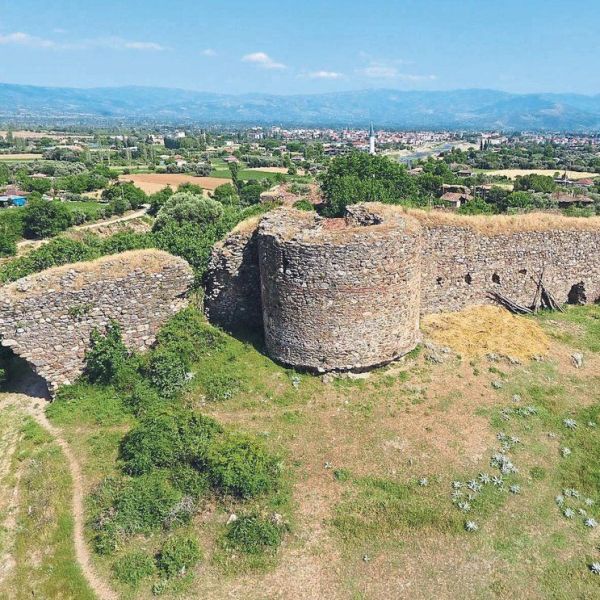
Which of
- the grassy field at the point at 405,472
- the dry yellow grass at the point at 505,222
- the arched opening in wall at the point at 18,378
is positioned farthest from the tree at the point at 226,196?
the grassy field at the point at 405,472

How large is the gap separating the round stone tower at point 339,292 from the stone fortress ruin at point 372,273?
0.10 feet

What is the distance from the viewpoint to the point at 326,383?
51.9 ft

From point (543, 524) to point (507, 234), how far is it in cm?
1172

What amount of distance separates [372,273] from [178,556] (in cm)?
886

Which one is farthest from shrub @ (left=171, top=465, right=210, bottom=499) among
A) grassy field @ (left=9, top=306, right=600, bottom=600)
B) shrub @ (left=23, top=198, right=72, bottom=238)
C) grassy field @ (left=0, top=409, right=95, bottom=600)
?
shrub @ (left=23, top=198, right=72, bottom=238)

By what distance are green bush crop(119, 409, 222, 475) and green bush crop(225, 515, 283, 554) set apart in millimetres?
1893

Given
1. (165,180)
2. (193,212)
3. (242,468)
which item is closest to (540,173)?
(165,180)

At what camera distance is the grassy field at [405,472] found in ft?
33.9

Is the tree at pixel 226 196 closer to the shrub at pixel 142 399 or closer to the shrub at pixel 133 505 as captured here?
the shrub at pixel 142 399

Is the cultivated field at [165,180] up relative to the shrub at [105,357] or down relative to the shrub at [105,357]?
down

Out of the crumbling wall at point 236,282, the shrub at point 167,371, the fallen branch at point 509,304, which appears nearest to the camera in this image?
the shrub at point 167,371

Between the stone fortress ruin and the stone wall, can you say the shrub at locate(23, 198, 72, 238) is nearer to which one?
the stone wall

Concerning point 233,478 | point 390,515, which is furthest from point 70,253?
point 390,515

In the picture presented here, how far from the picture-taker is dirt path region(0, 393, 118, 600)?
1027cm
